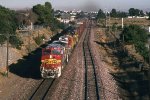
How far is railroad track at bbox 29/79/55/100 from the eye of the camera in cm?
2503

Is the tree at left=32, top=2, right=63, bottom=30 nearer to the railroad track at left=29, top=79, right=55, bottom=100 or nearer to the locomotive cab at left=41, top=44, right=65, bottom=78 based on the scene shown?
the locomotive cab at left=41, top=44, right=65, bottom=78

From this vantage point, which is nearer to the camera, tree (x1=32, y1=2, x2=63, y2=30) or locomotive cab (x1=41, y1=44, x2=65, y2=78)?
locomotive cab (x1=41, y1=44, x2=65, y2=78)

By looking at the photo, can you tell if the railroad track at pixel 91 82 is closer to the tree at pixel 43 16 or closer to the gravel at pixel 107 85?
the gravel at pixel 107 85

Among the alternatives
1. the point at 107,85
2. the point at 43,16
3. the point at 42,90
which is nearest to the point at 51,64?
the point at 42,90

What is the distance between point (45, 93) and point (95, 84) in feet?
14.3

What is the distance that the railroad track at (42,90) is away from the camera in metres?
25.0

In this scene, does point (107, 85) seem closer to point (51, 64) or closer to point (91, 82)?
point (91, 82)

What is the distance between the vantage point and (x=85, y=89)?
27547mm

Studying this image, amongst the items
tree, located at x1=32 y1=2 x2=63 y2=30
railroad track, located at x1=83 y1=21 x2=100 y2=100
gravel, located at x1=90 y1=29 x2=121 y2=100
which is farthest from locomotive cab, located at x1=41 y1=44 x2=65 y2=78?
tree, located at x1=32 y1=2 x2=63 y2=30

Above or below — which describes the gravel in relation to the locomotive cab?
below

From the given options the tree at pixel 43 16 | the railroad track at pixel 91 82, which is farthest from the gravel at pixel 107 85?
the tree at pixel 43 16

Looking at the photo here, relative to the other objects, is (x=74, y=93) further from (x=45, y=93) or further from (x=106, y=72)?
(x=106, y=72)

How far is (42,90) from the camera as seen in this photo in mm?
27438

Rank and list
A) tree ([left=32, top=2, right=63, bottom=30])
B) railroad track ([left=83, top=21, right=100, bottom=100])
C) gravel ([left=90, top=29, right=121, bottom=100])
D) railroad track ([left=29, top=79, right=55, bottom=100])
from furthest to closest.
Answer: tree ([left=32, top=2, right=63, bottom=30]), gravel ([left=90, top=29, right=121, bottom=100]), railroad track ([left=83, top=21, right=100, bottom=100]), railroad track ([left=29, top=79, right=55, bottom=100])
